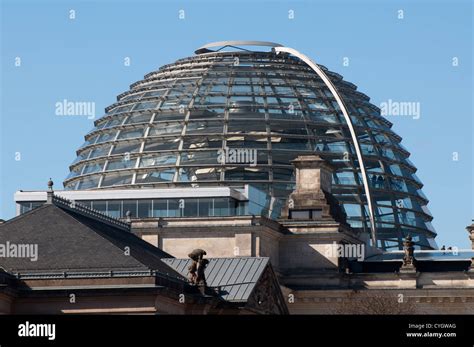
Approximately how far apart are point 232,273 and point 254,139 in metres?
47.1

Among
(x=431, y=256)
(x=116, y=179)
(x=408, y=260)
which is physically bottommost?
(x=431, y=256)

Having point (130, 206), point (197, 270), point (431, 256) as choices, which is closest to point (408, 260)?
point (431, 256)

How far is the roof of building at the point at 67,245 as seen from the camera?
7288cm

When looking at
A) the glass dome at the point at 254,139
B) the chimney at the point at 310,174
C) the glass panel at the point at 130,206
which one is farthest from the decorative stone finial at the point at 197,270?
the glass dome at the point at 254,139

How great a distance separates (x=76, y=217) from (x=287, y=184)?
5043cm

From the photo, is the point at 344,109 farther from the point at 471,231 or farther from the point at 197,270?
the point at 197,270

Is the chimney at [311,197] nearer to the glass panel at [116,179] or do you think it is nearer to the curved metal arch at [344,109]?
the curved metal arch at [344,109]

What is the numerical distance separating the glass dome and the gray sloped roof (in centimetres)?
3972

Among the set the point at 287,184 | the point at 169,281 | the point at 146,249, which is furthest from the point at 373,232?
the point at 169,281

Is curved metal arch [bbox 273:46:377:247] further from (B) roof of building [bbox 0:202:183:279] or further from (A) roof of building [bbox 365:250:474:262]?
(B) roof of building [bbox 0:202:183:279]

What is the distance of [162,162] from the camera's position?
12938 cm

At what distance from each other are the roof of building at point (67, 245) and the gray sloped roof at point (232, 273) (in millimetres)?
2480

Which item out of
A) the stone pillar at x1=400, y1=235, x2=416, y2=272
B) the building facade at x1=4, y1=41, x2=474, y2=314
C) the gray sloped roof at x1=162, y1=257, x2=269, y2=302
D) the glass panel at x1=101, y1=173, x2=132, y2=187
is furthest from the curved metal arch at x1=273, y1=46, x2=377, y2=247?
the gray sloped roof at x1=162, y1=257, x2=269, y2=302

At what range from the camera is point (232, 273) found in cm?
8319
